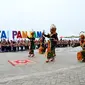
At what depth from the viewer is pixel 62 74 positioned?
9.09m

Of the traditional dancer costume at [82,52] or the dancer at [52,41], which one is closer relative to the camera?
the traditional dancer costume at [82,52]

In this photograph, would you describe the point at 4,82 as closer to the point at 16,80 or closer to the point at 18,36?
the point at 16,80

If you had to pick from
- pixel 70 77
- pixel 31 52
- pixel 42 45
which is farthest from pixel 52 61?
pixel 42 45

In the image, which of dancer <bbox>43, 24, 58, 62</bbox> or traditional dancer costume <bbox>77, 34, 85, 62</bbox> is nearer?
traditional dancer costume <bbox>77, 34, 85, 62</bbox>

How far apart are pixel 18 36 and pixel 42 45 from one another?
9.76m

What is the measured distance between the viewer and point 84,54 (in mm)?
13477

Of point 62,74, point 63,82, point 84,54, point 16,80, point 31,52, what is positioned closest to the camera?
point 63,82

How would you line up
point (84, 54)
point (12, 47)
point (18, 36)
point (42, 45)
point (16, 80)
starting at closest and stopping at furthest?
point (16, 80) < point (84, 54) < point (42, 45) < point (12, 47) < point (18, 36)

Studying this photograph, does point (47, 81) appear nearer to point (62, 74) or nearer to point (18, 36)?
point (62, 74)

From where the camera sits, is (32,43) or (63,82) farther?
(32,43)

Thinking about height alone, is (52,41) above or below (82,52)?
above

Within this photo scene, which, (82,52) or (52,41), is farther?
(52,41)

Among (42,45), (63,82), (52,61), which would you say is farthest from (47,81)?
(42,45)

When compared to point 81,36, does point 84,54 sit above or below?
below
